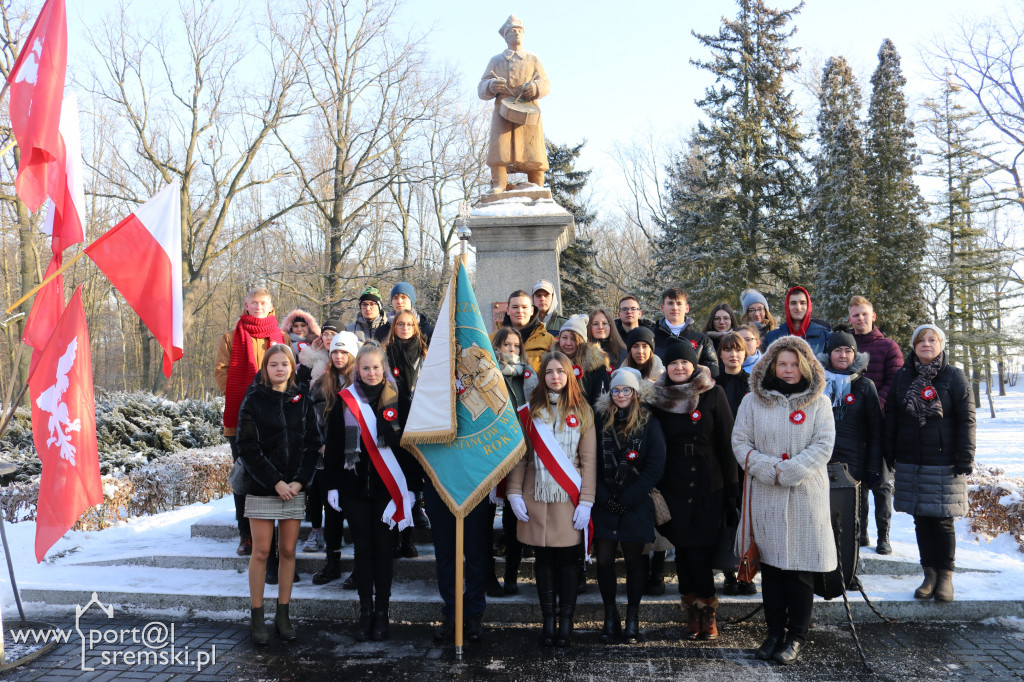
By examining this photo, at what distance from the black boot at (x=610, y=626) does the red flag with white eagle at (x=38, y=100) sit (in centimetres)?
424

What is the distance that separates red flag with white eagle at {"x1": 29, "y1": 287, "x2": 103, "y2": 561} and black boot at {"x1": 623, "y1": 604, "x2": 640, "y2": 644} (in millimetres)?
3301

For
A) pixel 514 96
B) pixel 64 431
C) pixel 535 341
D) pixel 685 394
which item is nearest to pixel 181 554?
pixel 64 431

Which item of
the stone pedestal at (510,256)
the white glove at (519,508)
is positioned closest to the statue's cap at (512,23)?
the stone pedestal at (510,256)

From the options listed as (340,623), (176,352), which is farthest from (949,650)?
(176,352)

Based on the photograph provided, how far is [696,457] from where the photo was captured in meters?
4.50

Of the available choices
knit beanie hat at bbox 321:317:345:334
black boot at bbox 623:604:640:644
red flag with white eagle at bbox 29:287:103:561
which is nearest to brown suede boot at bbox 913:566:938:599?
black boot at bbox 623:604:640:644

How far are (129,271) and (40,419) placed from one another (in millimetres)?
1009

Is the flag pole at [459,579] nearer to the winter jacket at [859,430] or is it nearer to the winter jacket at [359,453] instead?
the winter jacket at [359,453]

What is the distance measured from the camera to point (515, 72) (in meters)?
8.46

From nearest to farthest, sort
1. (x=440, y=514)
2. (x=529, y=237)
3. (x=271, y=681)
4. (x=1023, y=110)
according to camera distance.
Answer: (x=271, y=681) < (x=440, y=514) < (x=529, y=237) < (x=1023, y=110)

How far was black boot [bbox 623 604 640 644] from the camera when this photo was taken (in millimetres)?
4508

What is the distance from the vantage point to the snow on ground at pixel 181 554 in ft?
17.6

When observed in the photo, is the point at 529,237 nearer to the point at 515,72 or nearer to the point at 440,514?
the point at 515,72

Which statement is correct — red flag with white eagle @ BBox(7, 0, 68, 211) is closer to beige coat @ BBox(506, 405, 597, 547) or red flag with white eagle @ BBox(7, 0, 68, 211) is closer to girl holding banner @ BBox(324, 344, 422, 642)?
girl holding banner @ BBox(324, 344, 422, 642)
